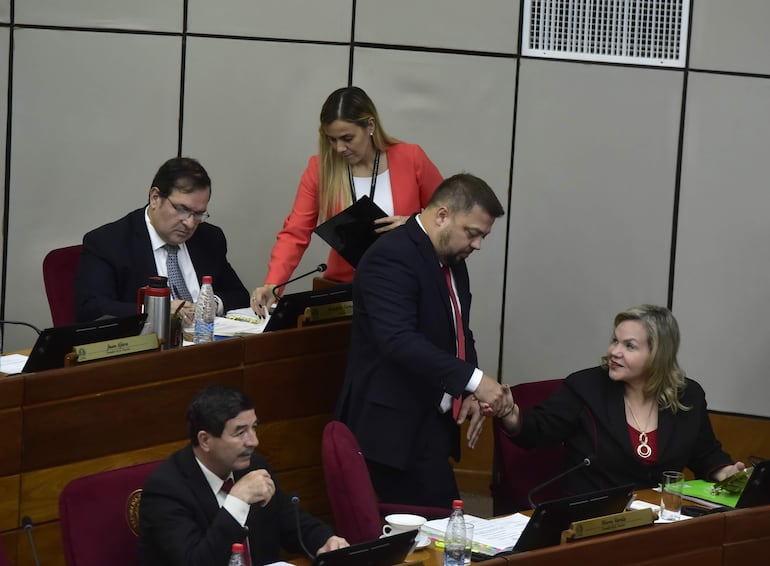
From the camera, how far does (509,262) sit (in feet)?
18.6

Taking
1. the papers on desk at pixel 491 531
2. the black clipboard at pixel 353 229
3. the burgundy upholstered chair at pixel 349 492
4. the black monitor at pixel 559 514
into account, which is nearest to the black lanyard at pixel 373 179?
the black clipboard at pixel 353 229

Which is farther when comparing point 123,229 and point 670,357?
point 123,229

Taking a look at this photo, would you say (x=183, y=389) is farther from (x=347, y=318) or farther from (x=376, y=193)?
(x=376, y=193)

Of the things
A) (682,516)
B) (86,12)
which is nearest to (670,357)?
(682,516)

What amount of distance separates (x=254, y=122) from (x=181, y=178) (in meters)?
1.51

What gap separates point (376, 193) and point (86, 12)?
1.81m

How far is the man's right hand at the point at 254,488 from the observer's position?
2.89m

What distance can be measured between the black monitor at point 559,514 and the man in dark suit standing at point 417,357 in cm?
66

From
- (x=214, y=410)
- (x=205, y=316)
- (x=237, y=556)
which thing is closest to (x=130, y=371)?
(x=205, y=316)

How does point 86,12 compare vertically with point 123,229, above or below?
above

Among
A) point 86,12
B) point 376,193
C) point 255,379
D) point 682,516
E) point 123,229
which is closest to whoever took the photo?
point 682,516

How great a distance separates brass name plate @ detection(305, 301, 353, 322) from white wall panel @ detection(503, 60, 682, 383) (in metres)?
1.56

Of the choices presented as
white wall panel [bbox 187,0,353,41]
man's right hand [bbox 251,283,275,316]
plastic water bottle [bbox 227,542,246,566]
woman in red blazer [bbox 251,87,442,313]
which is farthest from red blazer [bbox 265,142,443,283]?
plastic water bottle [bbox 227,542,246,566]

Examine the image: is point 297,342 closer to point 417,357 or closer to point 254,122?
point 417,357
